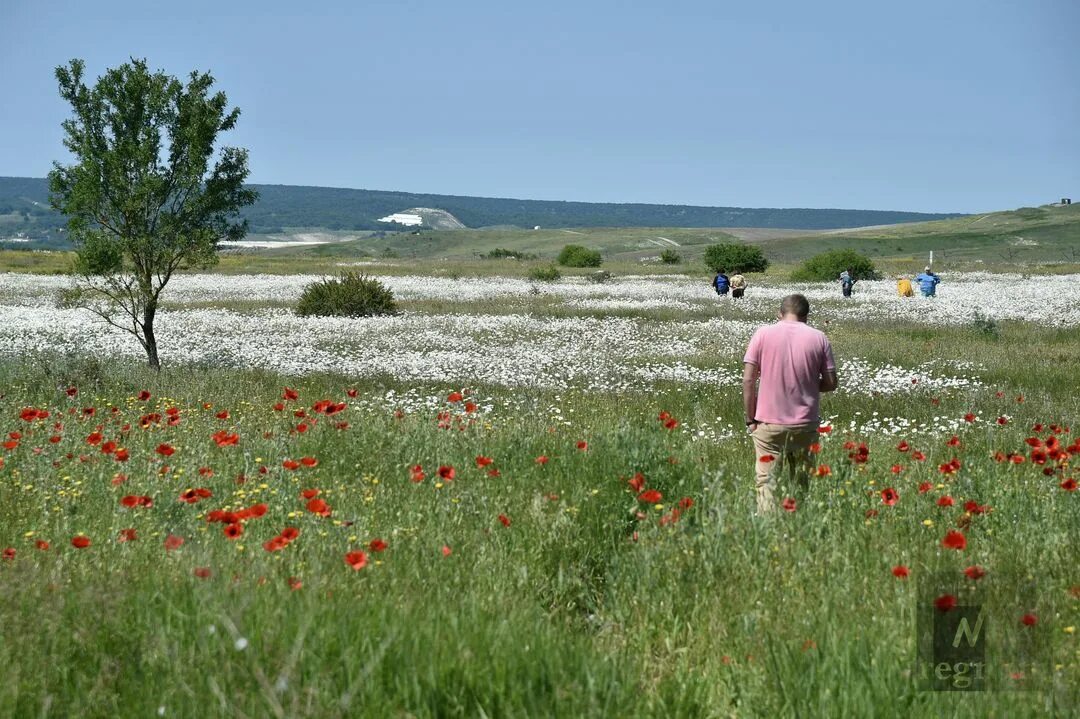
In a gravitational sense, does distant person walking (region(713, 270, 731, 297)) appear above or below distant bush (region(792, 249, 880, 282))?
below

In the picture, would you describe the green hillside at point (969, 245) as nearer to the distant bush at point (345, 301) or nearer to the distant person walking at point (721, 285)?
the distant person walking at point (721, 285)

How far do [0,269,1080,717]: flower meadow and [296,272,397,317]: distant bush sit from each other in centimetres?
1881

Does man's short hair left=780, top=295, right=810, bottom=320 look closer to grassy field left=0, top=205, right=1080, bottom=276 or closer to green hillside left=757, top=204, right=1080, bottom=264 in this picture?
grassy field left=0, top=205, right=1080, bottom=276

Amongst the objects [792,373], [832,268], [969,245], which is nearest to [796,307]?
[792,373]

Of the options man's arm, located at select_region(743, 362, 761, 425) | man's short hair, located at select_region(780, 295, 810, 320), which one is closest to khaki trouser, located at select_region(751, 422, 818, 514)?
man's arm, located at select_region(743, 362, 761, 425)

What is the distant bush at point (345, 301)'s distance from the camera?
29.1 metres

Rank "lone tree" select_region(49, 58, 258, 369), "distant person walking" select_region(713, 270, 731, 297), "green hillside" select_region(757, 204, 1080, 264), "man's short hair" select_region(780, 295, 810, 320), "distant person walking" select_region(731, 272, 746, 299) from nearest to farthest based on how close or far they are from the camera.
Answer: "man's short hair" select_region(780, 295, 810, 320) < "lone tree" select_region(49, 58, 258, 369) < "distant person walking" select_region(731, 272, 746, 299) < "distant person walking" select_region(713, 270, 731, 297) < "green hillside" select_region(757, 204, 1080, 264)

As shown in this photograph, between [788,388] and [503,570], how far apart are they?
3421mm

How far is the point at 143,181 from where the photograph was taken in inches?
655

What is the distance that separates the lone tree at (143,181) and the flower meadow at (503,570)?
7082 millimetres

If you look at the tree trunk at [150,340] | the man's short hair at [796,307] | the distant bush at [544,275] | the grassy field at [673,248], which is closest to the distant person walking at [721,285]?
the distant bush at [544,275]

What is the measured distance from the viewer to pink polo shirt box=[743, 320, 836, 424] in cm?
729

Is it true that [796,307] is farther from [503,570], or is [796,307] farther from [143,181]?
[143,181]

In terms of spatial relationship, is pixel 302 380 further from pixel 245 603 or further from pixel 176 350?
pixel 245 603
